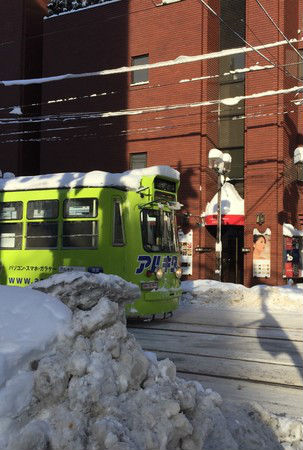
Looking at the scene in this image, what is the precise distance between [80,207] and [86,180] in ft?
1.95

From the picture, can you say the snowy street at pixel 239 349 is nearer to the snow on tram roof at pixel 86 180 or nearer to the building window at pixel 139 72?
the snow on tram roof at pixel 86 180

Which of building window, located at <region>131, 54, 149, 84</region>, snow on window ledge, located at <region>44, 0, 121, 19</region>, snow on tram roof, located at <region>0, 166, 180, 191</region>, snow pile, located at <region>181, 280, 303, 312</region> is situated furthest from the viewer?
snow on window ledge, located at <region>44, 0, 121, 19</region>

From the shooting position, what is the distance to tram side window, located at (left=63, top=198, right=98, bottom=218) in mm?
10141

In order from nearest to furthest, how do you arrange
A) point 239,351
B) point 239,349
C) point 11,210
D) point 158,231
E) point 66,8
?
point 239,351 < point 239,349 < point 158,231 < point 11,210 < point 66,8

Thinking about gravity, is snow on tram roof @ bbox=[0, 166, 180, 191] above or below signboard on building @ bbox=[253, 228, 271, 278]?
above

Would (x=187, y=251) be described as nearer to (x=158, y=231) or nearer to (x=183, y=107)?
(x=183, y=107)

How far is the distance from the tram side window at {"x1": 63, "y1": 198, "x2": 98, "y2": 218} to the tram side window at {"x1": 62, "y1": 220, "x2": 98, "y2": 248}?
0.49 feet

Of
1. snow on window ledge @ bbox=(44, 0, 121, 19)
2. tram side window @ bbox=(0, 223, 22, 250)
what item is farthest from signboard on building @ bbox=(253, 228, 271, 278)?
snow on window ledge @ bbox=(44, 0, 121, 19)

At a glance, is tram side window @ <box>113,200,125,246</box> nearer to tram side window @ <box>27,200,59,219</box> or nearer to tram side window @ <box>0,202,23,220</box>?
tram side window @ <box>27,200,59,219</box>

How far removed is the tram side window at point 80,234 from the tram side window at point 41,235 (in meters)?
0.26

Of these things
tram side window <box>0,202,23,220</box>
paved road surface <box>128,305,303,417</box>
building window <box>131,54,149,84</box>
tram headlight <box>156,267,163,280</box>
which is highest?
building window <box>131,54,149,84</box>

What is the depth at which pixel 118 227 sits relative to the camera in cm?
1021

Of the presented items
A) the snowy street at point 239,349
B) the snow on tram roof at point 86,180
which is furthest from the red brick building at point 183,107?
the snow on tram roof at point 86,180

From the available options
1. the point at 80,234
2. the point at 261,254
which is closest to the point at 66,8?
the point at 261,254
